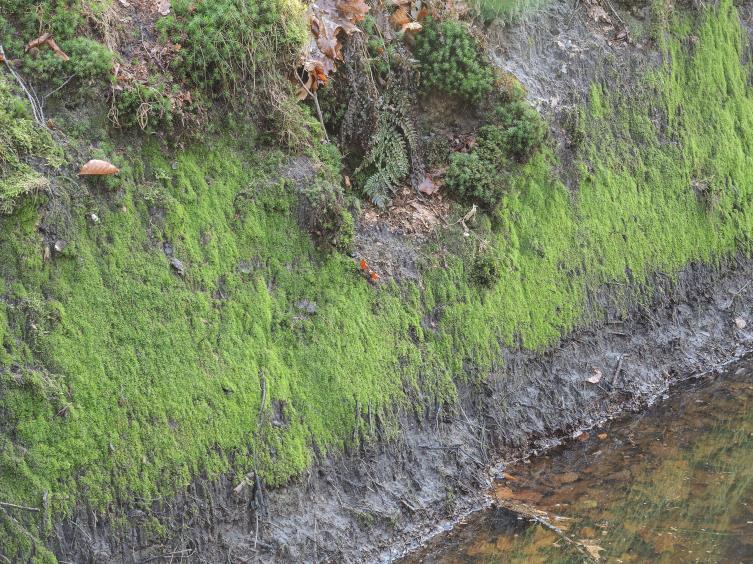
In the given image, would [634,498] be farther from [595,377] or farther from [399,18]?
[399,18]

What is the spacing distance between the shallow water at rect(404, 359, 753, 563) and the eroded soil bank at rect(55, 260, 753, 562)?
249mm

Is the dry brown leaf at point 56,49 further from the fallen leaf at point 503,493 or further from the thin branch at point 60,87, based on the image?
the fallen leaf at point 503,493

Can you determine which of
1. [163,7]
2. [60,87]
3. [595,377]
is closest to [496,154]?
[595,377]

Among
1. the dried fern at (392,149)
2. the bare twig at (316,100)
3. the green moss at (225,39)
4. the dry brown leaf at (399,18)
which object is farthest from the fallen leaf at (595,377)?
the green moss at (225,39)

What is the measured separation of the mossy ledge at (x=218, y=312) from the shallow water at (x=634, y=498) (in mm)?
1015

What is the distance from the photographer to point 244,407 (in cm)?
570

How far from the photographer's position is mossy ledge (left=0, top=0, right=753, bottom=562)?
4.95m

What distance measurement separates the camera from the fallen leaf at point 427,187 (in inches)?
297

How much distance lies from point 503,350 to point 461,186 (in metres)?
1.62

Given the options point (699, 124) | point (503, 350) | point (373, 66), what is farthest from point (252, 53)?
point (699, 124)

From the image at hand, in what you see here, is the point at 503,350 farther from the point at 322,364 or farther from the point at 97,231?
the point at 97,231

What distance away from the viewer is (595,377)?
8.05 metres

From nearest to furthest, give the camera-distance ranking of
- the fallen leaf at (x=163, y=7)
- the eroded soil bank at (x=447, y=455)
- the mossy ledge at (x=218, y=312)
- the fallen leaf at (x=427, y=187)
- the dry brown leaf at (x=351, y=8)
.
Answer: the mossy ledge at (x=218, y=312), the eroded soil bank at (x=447, y=455), the fallen leaf at (x=163, y=7), the dry brown leaf at (x=351, y=8), the fallen leaf at (x=427, y=187)

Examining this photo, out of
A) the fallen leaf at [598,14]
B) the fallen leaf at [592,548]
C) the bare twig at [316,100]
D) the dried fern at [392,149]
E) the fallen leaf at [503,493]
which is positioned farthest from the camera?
the fallen leaf at [598,14]
